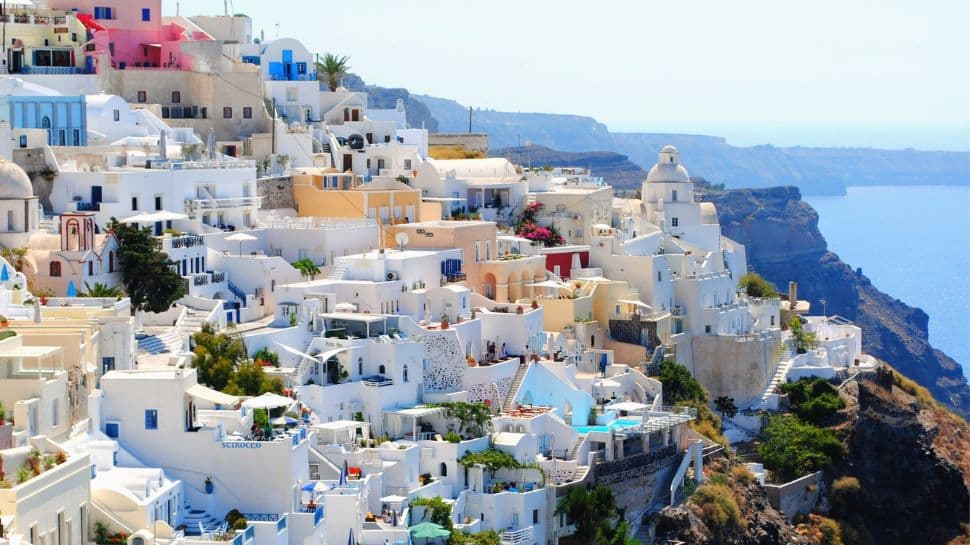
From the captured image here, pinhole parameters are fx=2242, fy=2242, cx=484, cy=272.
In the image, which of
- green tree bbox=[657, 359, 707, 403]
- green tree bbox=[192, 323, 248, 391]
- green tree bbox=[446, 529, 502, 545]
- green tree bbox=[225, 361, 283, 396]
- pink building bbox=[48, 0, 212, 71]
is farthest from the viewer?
pink building bbox=[48, 0, 212, 71]

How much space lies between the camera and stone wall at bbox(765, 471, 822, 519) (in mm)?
65125

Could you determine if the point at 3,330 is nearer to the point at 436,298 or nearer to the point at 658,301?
the point at 436,298

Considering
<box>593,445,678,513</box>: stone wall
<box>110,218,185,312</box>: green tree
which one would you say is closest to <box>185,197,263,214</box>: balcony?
<box>110,218,185,312</box>: green tree

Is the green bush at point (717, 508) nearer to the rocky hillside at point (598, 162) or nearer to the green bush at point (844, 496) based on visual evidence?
the green bush at point (844, 496)

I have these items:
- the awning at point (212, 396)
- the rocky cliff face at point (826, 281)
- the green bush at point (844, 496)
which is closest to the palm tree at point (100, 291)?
the awning at point (212, 396)

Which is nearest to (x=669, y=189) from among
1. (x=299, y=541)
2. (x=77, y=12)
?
(x=77, y=12)

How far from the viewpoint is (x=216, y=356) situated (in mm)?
51250

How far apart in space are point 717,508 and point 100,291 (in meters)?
18.2

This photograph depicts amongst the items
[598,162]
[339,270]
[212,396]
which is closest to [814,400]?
[339,270]

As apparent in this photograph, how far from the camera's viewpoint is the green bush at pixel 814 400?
69.4 metres

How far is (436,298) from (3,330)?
1775 cm

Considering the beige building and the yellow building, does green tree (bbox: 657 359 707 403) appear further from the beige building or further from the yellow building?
the yellow building

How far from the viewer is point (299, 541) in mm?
44438

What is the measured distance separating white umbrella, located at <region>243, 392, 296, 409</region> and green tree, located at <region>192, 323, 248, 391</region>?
217 centimetres
